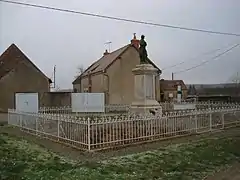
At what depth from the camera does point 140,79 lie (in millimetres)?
16438

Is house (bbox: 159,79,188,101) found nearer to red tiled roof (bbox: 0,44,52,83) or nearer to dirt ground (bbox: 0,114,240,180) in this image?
red tiled roof (bbox: 0,44,52,83)

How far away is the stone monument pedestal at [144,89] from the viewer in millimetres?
16125

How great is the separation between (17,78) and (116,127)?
24.7 meters

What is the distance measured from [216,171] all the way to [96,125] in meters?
4.07

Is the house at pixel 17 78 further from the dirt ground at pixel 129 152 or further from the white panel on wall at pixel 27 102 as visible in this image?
the dirt ground at pixel 129 152

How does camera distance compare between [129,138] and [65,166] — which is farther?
[129,138]

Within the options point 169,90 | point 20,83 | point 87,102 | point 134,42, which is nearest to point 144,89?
point 87,102

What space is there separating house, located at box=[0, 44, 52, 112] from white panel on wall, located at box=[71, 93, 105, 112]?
10.4 m

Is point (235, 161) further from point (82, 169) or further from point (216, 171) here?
point (82, 169)

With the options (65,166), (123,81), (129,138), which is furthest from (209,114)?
(123,81)

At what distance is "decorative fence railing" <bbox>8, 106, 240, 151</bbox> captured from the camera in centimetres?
1086

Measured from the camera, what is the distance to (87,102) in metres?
25.4

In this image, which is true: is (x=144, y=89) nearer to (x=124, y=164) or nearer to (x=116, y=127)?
(x=116, y=127)

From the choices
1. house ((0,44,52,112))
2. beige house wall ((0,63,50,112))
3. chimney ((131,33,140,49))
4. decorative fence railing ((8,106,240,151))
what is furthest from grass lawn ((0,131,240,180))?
chimney ((131,33,140,49))
